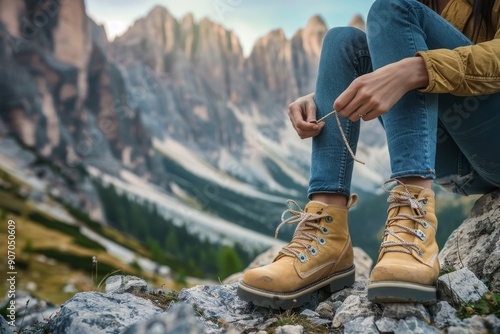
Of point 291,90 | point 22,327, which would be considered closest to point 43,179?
point 22,327

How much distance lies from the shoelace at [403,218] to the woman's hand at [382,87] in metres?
0.47

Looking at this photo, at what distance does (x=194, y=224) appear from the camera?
11369 centimetres

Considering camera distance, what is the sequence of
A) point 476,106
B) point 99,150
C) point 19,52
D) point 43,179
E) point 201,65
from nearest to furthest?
point 476,106
point 43,179
point 19,52
point 99,150
point 201,65

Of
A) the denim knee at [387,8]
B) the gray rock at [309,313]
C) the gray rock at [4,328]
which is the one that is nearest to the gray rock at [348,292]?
the gray rock at [309,313]

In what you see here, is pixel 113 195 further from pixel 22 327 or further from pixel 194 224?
pixel 22 327

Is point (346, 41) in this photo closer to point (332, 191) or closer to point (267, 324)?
point (332, 191)

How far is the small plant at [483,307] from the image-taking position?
2211mm

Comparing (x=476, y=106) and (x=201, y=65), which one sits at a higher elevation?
(x=201, y=65)

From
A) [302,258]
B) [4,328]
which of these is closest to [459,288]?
[302,258]

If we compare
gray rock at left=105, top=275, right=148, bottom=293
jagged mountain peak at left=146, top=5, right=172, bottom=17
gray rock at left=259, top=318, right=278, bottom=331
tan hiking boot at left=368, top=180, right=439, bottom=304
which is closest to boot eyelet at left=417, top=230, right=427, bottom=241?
tan hiking boot at left=368, top=180, right=439, bottom=304

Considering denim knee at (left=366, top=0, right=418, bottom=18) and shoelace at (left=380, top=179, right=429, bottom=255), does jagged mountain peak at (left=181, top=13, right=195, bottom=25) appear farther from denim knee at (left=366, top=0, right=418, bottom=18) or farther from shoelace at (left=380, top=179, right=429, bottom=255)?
shoelace at (left=380, top=179, right=429, bottom=255)

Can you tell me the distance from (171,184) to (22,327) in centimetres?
12609

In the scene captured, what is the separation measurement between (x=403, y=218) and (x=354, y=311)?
1.84 ft

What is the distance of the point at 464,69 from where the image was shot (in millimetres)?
2396
